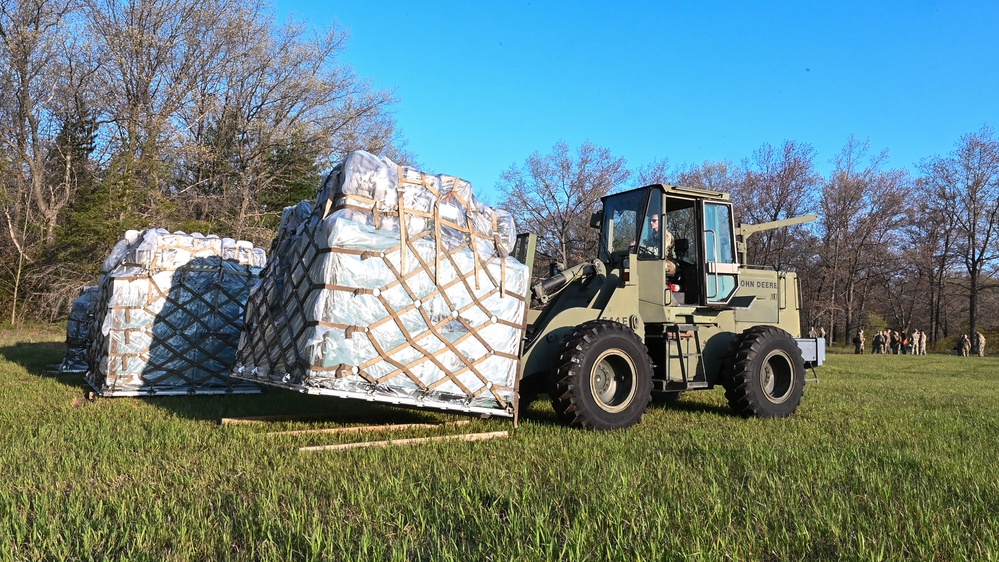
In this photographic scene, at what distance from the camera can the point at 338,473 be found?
15.7 feet

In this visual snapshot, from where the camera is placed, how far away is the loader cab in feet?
28.3

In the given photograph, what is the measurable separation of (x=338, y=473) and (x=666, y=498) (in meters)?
2.21

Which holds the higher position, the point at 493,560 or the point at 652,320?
the point at 652,320

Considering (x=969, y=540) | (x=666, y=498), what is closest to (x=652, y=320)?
(x=666, y=498)

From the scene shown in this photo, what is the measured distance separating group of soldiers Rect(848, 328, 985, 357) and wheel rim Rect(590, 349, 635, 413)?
117ft

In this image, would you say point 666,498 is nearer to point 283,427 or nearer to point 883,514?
point 883,514

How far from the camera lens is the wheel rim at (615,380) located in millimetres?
7453

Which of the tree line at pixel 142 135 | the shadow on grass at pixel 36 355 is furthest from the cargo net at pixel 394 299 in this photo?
the tree line at pixel 142 135

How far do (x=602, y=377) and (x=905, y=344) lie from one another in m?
44.4

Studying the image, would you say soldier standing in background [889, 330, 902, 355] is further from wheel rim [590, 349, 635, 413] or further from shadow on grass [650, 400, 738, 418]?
wheel rim [590, 349, 635, 413]

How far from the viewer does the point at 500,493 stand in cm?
414

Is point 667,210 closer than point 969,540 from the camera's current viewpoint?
No

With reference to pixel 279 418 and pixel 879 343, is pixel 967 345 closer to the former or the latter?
pixel 879 343

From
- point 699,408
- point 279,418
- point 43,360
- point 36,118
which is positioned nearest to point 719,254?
point 699,408
